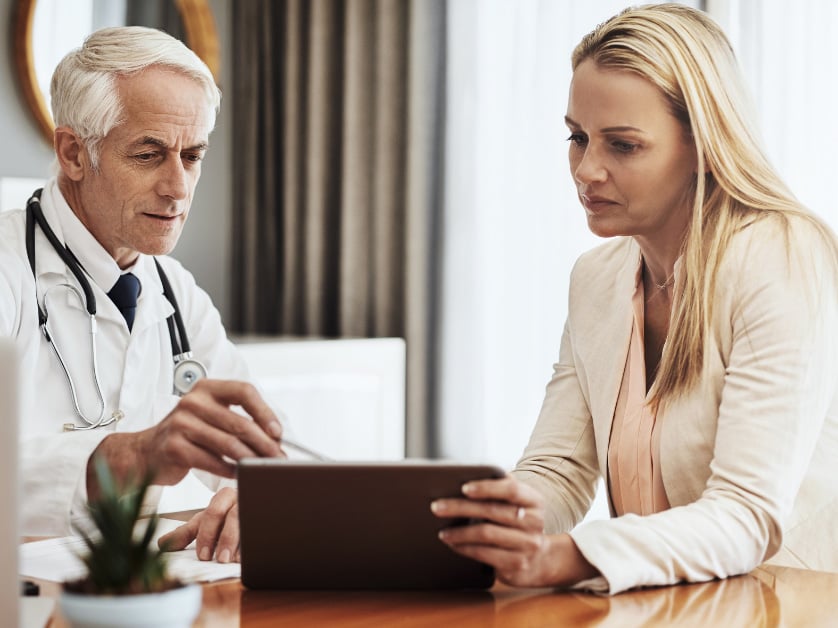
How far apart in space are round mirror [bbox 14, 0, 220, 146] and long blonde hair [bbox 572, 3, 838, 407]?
234cm

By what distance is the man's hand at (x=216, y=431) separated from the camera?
124cm

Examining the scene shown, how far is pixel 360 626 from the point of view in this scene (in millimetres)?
1090

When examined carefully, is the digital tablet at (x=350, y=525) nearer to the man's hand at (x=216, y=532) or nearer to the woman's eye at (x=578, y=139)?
the man's hand at (x=216, y=532)

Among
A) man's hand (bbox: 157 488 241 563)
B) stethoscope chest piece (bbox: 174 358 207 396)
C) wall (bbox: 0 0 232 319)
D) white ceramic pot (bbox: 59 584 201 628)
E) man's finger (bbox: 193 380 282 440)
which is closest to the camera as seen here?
white ceramic pot (bbox: 59 584 201 628)

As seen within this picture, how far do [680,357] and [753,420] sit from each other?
0.17 metres

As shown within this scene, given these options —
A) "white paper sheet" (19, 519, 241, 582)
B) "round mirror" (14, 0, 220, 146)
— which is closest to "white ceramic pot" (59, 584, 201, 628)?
"white paper sheet" (19, 519, 241, 582)

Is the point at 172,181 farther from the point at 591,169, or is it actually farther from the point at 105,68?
the point at 591,169

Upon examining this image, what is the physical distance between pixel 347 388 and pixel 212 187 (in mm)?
1237

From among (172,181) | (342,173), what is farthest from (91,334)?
(342,173)

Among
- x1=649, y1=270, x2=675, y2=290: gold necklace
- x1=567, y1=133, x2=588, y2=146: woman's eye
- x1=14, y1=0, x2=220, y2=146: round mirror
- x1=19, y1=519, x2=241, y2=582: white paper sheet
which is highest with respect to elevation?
x1=14, y1=0, x2=220, y2=146: round mirror

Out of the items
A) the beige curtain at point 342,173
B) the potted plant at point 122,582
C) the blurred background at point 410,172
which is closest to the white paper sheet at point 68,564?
the potted plant at point 122,582

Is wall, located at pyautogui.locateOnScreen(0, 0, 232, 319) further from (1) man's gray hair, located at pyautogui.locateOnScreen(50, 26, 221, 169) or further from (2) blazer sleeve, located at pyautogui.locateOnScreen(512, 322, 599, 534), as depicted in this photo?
(2) blazer sleeve, located at pyautogui.locateOnScreen(512, 322, 599, 534)

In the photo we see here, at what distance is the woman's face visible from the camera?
1521 mm

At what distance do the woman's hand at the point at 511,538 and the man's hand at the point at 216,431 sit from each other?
235 mm
